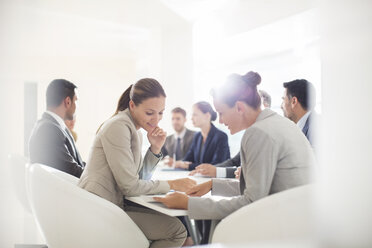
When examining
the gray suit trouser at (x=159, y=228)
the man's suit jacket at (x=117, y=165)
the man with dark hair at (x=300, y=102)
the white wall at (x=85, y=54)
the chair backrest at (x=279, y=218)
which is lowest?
the gray suit trouser at (x=159, y=228)

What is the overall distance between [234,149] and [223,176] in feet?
9.00

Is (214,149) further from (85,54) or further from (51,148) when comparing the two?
(85,54)

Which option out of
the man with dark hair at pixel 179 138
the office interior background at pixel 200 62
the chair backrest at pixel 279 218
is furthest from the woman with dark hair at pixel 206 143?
the chair backrest at pixel 279 218

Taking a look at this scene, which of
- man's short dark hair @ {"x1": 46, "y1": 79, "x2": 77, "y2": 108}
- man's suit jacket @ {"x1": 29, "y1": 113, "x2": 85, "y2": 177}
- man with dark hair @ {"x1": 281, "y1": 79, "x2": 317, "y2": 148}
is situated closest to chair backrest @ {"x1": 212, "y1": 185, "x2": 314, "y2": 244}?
man with dark hair @ {"x1": 281, "y1": 79, "x2": 317, "y2": 148}

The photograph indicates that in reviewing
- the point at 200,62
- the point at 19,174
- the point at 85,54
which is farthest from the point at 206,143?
the point at 85,54

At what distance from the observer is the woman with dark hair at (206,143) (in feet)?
11.5

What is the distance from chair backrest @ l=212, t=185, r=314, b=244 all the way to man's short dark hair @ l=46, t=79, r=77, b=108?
1.74 m

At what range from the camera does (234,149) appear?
17.6 ft

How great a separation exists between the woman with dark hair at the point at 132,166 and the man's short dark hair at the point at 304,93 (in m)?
1.00

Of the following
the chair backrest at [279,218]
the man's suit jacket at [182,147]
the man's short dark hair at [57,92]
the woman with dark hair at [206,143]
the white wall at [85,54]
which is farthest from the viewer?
the white wall at [85,54]

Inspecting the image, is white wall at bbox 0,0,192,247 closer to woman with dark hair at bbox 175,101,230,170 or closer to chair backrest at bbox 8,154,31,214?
chair backrest at bbox 8,154,31,214

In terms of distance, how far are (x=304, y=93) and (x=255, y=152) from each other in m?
1.21

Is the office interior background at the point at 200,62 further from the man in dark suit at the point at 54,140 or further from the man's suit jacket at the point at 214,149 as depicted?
the man's suit jacket at the point at 214,149

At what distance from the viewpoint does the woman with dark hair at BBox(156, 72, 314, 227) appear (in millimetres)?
1429
